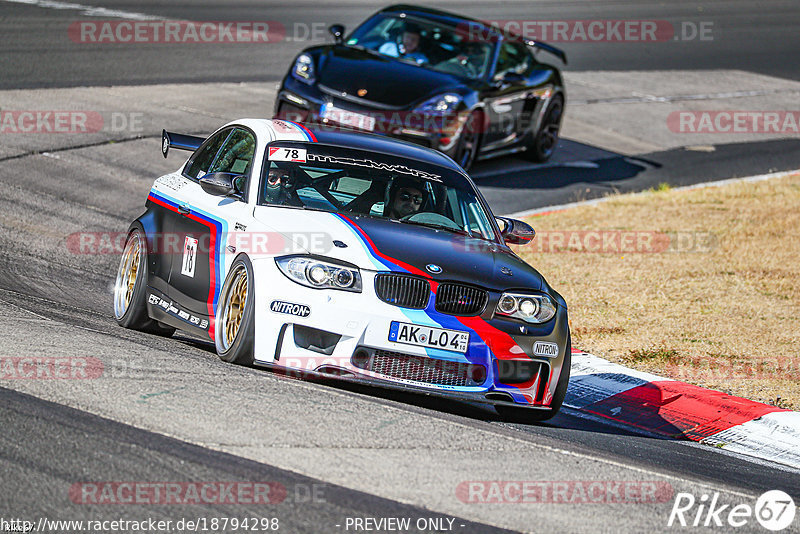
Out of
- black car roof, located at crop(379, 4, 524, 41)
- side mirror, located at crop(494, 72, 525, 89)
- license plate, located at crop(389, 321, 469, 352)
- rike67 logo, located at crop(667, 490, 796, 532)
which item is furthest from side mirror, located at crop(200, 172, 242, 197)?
black car roof, located at crop(379, 4, 524, 41)

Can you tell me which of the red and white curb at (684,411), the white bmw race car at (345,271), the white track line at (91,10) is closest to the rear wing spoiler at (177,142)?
the white bmw race car at (345,271)

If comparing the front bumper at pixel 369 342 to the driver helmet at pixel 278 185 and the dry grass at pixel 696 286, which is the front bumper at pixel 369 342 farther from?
the dry grass at pixel 696 286

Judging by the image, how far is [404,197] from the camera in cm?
775

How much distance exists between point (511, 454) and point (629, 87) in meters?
18.0

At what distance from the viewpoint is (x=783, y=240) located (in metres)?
13.5

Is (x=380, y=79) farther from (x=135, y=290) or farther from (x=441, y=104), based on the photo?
(x=135, y=290)

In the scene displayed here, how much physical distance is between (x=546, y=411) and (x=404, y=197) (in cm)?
175

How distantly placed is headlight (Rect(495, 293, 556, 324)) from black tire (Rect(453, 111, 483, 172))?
723 cm

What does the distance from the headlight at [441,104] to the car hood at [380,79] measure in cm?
8

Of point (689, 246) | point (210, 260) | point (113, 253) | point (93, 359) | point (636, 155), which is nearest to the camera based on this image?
point (93, 359)

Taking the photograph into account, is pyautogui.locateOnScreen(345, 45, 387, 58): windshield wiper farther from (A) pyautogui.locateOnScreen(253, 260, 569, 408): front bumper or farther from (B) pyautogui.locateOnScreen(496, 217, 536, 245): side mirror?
(A) pyautogui.locateOnScreen(253, 260, 569, 408): front bumper

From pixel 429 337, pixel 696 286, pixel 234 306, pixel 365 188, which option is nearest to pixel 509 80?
pixel 696 286

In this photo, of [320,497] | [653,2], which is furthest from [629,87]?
[320,497]

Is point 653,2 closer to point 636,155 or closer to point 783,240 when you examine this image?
point 636,155
